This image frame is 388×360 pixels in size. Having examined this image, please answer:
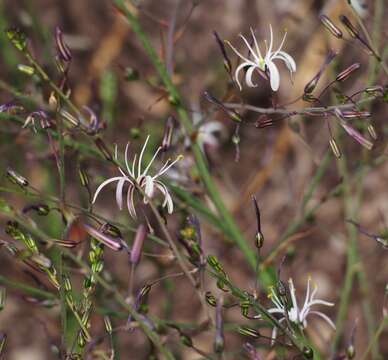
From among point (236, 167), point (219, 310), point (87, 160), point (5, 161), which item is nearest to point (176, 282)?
point (236, 167)

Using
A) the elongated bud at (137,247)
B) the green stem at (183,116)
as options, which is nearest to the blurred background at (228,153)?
the green stem at (183,116)

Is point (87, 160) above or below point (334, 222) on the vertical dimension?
above

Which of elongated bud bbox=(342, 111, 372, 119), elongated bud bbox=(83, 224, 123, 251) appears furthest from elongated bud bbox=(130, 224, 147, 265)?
elongated bud bbox=(342, 111, 372, 119)

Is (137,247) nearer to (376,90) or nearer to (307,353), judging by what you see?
(307,353)

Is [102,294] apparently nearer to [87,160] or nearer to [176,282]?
[87,160]

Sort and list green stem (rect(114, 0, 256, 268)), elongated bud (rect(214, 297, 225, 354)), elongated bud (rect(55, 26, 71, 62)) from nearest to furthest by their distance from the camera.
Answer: elongated bud (rect(214, 297, 225, 354)) < elongated bud (rect(55, 26, 71, 62)) < green stem (rect(114, 0, 256, 268))

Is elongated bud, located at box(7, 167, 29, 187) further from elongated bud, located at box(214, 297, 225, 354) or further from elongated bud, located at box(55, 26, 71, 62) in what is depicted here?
elongated bud, located at box(214, 297, 225, 354)

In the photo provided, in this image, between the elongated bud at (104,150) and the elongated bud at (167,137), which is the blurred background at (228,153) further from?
the elongated bud at (104,150)

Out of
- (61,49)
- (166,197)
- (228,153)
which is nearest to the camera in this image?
(166,197)

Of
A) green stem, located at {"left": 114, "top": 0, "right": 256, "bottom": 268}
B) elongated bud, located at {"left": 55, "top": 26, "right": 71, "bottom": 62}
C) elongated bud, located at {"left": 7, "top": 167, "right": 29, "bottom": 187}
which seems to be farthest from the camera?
green stem, located at {"left": 114, "top": 0, "right": 256, "bottom": 268}

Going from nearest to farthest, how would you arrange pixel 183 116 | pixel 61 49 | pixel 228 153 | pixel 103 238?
pixel 103 238, pixel 61 49, pixel 183 116, pixel 228 153

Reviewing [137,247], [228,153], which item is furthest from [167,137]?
[228,153]
